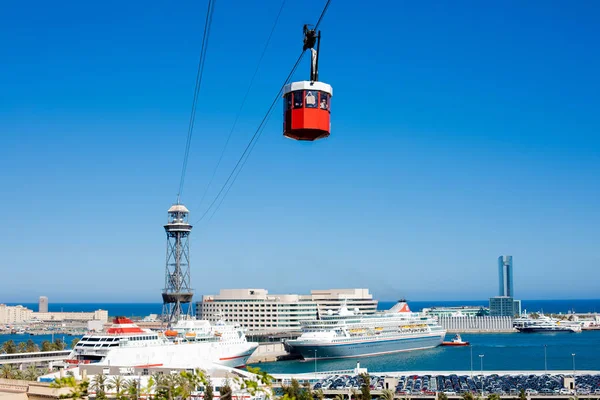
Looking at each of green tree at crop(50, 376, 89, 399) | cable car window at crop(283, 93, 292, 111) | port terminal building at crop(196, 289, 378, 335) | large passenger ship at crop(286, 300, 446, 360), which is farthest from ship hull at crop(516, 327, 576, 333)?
green tree at crop(50, 376, 89, 399)

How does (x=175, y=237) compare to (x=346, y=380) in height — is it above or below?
above

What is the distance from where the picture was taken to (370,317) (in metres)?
63.3

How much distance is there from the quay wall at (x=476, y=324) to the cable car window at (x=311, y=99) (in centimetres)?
9111

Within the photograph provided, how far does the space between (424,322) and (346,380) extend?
1344 inches

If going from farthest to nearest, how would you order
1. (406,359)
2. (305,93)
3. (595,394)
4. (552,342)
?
(552,342) → (406,359) → (595,394) → (305,93)

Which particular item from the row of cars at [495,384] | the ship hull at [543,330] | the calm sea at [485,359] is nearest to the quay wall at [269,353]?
the calm sea at [485,359]

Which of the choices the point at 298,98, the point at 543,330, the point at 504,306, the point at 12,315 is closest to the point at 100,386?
the point at 298,98

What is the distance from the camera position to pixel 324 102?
10148mm

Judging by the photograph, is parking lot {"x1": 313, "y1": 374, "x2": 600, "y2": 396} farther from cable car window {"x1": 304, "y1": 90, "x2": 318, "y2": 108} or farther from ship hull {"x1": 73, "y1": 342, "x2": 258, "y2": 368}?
cable car window {"x1": 304, "y1": 90, "x2": 318, "y2": 108}

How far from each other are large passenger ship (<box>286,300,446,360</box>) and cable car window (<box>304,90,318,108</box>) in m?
46.8

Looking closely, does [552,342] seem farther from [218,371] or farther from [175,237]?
[218,371]

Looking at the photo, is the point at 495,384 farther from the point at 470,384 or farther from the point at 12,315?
the point at 12,315

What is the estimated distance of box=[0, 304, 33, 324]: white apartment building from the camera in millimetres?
120438

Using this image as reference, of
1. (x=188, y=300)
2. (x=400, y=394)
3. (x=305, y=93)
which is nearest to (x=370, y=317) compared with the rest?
(x=188, y=300)
